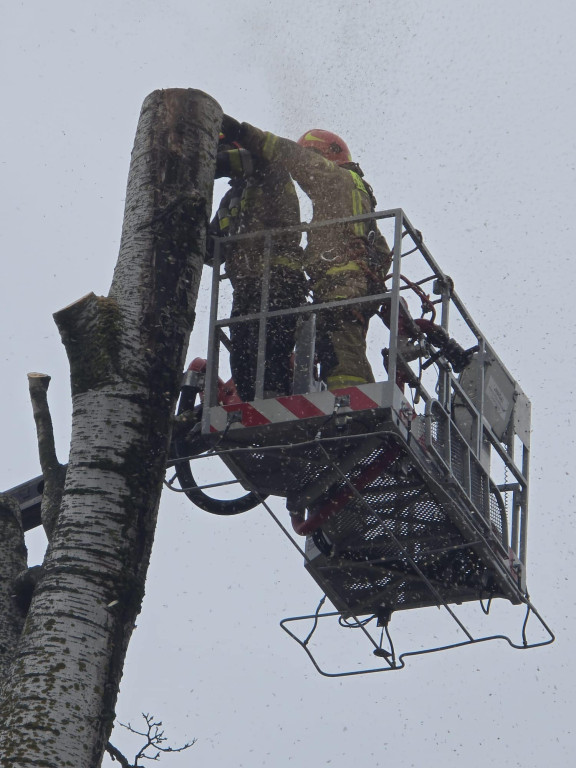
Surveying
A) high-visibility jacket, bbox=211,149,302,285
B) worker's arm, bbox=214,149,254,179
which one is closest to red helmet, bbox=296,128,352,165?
high-visibility jacket, bbox=211,149,302,285

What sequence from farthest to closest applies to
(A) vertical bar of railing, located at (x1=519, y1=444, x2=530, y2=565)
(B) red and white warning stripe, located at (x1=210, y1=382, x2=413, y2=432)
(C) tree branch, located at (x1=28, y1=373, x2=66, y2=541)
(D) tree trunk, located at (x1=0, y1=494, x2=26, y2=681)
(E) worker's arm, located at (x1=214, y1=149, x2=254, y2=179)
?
(A) vertical bar of railing, located at (x1=519, y1=444, x2=530, y2=565) < (E) worker's arm, located at (x1=214, y1=149, x2=254, y2=179) < (B) red and white warning stripe, located at (x1=210, y1=382, x2=413, y2=432) < (D) tree trunk, located at (x1=0, y1=494, x2=26, y2=681) < (C) tree branch, located at (x1=28, y1=373, x2=66, y2=541)

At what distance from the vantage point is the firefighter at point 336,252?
23.6ft

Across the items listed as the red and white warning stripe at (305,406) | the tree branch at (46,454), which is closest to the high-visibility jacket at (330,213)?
the red and white warning stripe at (305,406)

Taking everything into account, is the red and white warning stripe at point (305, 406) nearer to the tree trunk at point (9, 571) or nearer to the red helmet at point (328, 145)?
the tree trunk at point (9, 571)

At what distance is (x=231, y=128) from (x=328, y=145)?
1714 millimetres

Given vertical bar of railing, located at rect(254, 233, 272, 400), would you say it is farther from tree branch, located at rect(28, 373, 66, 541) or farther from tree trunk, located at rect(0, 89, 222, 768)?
tree branch, located at rect(28, 373, 66, 541)

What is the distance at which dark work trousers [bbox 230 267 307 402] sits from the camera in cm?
722

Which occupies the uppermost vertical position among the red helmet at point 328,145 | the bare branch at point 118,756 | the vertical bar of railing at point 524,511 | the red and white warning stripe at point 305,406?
the red helmet at point 328,145

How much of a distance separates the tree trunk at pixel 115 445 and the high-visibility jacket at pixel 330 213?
1343 millimetres

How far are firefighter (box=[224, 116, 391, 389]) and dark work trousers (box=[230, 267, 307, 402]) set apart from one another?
0.54 feet

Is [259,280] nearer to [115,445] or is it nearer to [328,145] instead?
[328,145]

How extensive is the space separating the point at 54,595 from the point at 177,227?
Result: 1903mm

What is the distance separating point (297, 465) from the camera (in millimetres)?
7246

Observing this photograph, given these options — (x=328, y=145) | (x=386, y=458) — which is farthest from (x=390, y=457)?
(x=328, y=145)
